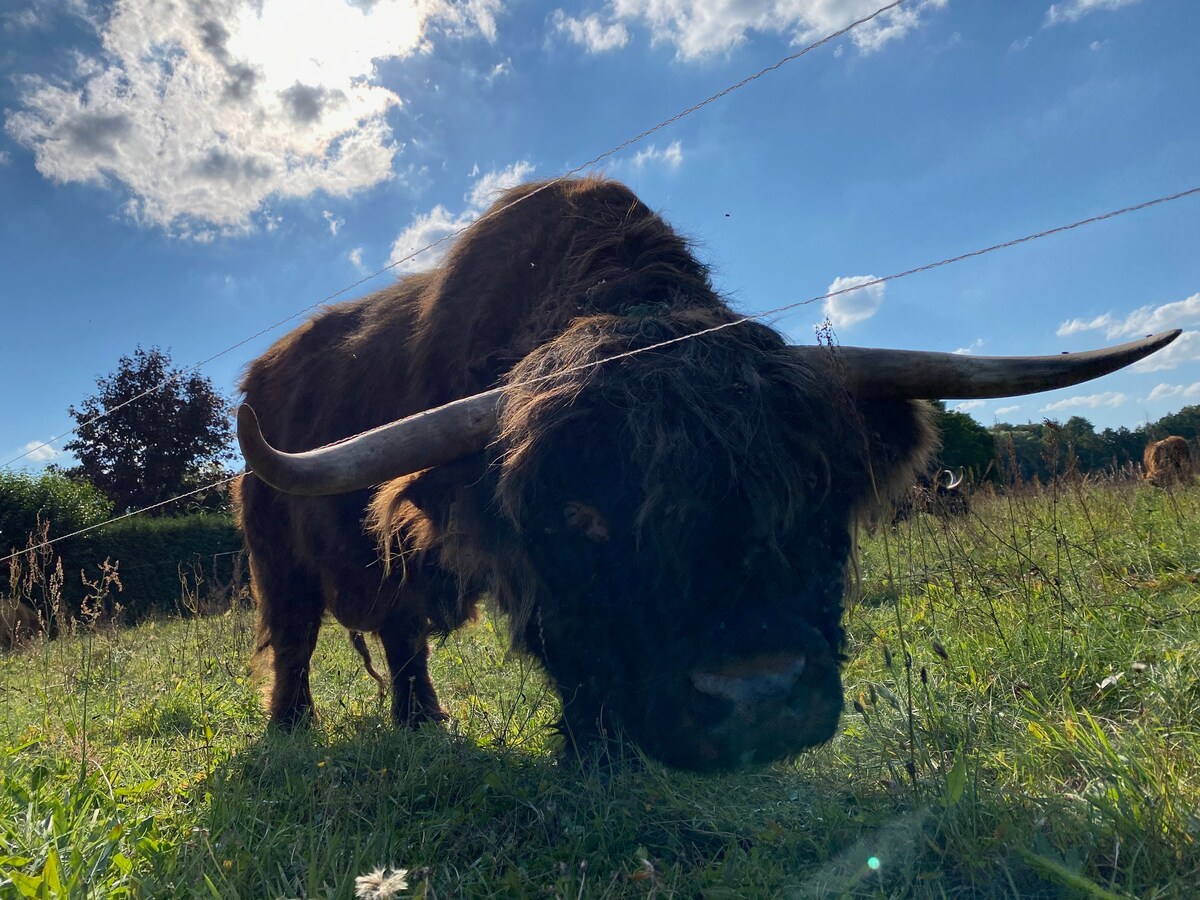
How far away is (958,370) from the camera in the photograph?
2.85 m

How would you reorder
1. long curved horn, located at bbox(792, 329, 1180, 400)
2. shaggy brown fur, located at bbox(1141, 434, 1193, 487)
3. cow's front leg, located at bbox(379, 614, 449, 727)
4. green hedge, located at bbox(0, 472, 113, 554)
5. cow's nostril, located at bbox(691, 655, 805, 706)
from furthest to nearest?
1. green hedge, located at bbox(0, 472, 113, 554)
2. shaggy brown fur, located at bbox(1141, 434, 1193, 487)
3. cow's front leg, located at bbox(379, 614, 449, 727)
4. long curved horn, located at bbox(792, 329, 1180, 400)
5. cow's nostril, located at bbox(691, 655, 805, 706)

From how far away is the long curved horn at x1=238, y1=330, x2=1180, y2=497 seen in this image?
2.51 metres

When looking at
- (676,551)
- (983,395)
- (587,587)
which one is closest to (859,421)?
(983,395)

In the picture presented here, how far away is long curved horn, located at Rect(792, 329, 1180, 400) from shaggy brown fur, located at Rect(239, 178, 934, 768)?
0.14m

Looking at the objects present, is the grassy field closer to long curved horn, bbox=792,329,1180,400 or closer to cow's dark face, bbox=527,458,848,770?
cow's dark face, bbox=527,458,848,770

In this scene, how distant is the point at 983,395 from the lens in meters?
2.87

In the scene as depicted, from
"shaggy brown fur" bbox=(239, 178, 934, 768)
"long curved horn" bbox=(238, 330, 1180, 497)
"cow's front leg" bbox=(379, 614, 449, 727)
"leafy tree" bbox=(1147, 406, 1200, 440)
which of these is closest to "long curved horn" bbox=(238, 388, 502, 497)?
"long curved horn" bbox=(238, 330, 1180, 497)

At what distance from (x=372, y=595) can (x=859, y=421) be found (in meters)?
2.55

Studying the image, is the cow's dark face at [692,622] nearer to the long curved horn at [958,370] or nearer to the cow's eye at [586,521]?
the cow's eye at [586,521]

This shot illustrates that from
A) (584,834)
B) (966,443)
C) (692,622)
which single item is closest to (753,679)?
(692,622)

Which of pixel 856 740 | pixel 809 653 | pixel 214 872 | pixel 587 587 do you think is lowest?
pixel 856 740

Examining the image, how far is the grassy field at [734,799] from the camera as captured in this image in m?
1.79

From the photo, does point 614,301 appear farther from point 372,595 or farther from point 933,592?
point 933,592

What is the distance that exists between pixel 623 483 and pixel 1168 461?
10194 millimetres
